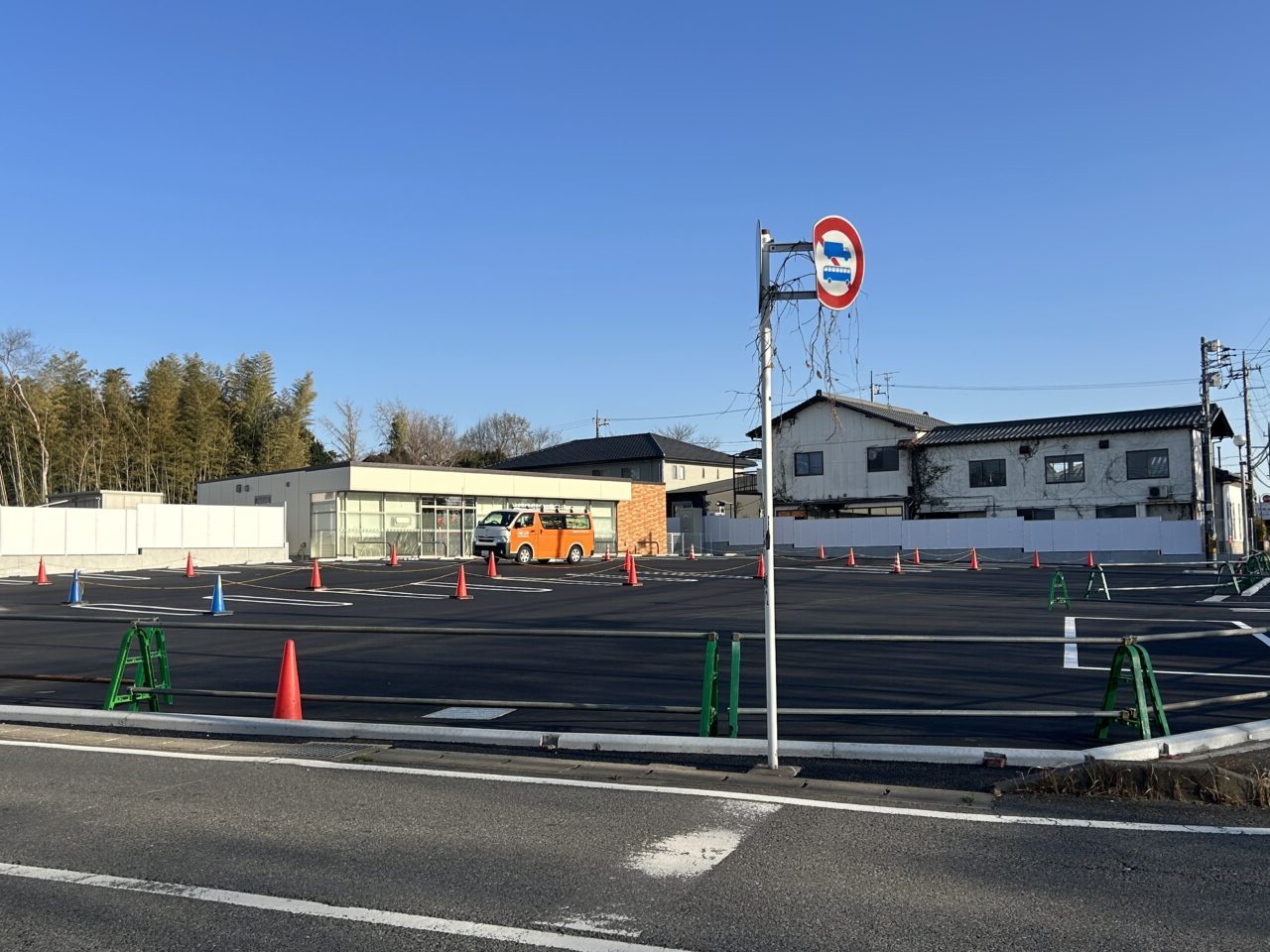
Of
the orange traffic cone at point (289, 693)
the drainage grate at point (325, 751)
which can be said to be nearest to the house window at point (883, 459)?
the orange traffic cone at point (289, 693)

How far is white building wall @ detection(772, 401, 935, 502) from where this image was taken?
57.0 meters

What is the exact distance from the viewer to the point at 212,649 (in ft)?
49.3

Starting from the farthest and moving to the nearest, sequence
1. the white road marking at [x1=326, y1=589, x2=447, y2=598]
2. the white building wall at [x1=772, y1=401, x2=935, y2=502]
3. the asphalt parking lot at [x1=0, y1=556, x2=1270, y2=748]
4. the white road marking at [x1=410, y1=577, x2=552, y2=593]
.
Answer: the white building wall at [x1=772, y1=401, x2=935, y2=502] → the white road marking at [x1=410, y1=577, x2=552, y2=593] → the white road marking at [x1=326, y1=589, x2=447, y2=598] → the asphalt parking lot at [x1=0, y1=556, x2=1270, y2=748]

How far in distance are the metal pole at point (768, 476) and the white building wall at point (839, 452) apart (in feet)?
164

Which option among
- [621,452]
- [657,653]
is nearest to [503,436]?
[621,452]

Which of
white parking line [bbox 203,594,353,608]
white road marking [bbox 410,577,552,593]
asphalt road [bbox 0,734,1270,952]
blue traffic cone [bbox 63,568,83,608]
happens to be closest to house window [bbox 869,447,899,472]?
white road marking [bbox 410,577,552,593]

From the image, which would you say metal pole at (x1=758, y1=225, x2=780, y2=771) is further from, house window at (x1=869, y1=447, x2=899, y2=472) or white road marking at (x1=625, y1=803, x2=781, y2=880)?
house window at (x1=869, y1=447, x2=899, y2=472)

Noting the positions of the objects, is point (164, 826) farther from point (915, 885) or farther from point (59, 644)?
point (59, 644)

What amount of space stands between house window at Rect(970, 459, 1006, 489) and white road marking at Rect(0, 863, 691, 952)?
53681mm

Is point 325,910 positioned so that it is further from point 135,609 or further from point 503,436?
→ point 503,436

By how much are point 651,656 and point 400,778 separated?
6742 millimetres

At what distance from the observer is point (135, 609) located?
71.6 ft

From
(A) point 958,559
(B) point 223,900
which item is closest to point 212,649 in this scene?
(B) point 223,900

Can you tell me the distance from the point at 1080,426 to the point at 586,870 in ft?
172
